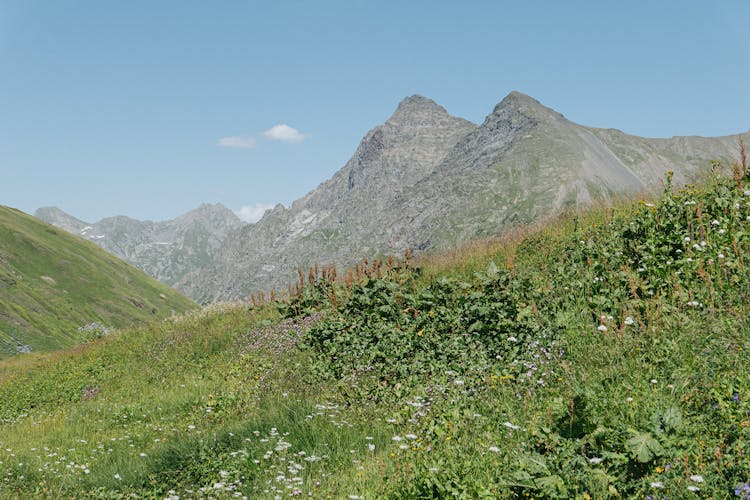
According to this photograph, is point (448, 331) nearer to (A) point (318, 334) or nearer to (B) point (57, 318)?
(A) point (318, 334)

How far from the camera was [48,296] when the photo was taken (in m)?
158

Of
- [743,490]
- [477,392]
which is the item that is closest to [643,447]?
[743,490]

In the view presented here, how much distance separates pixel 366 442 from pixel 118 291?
21238 centimetres

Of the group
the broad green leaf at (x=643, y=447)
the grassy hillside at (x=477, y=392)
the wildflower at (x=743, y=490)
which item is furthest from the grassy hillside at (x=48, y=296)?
the wildflower at (x=743, y=490)

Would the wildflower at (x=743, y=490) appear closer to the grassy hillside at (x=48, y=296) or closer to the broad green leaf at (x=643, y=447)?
the broad green leaf at (x=643, y=447)

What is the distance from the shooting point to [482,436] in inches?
209

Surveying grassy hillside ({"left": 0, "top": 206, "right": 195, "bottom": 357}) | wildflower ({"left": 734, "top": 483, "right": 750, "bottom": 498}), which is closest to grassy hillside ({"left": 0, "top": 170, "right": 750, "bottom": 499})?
wildflower ({"left": 734, "top": 483, "right": 750, "bottom": 498})

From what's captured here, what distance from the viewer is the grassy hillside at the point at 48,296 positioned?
411ft

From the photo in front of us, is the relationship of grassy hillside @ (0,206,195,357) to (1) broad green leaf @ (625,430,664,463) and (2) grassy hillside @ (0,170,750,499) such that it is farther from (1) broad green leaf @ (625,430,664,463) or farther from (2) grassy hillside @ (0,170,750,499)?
(1) broad green leaf @ (625,430,664,463)

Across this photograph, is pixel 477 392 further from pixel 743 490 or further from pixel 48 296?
pixel 48 296

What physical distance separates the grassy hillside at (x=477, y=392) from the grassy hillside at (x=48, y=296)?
120 meters

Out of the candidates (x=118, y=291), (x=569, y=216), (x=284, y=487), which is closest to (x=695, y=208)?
(x=569, y=216)

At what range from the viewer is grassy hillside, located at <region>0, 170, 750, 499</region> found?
4.43m

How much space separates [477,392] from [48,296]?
603 ft
